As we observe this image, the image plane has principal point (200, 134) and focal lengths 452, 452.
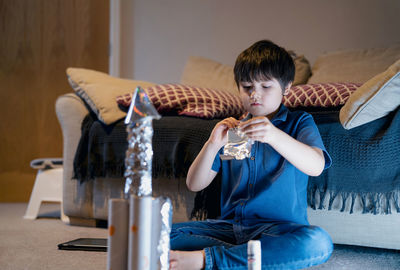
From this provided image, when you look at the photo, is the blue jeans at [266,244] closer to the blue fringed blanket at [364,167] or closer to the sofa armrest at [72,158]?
the blue fringed blanket at [364,167]

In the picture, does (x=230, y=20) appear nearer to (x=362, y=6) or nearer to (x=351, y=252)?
(x=362, y=6)

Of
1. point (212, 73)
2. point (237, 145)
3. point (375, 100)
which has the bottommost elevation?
point (237, 145)

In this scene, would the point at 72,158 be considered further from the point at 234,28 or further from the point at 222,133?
the point at 234,28

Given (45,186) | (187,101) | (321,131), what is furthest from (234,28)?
(321,131)

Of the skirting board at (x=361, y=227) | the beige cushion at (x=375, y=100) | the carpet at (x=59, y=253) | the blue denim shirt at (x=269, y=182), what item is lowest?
the carpet at (x=59, y=253)

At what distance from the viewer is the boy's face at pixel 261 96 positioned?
122 centimetres

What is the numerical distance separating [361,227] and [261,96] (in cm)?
58

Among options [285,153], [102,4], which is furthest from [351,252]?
[102,4]

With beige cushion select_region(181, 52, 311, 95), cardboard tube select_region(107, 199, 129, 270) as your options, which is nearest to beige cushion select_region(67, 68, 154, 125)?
beige cushion select_region(181, 52, 311, 95)

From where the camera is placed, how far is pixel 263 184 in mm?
1216

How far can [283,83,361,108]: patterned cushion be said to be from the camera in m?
1.66

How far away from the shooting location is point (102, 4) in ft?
10.8

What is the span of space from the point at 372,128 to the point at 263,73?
434 millimetres

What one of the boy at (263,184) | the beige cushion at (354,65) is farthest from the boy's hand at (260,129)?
the beige cushion at (354,65)
